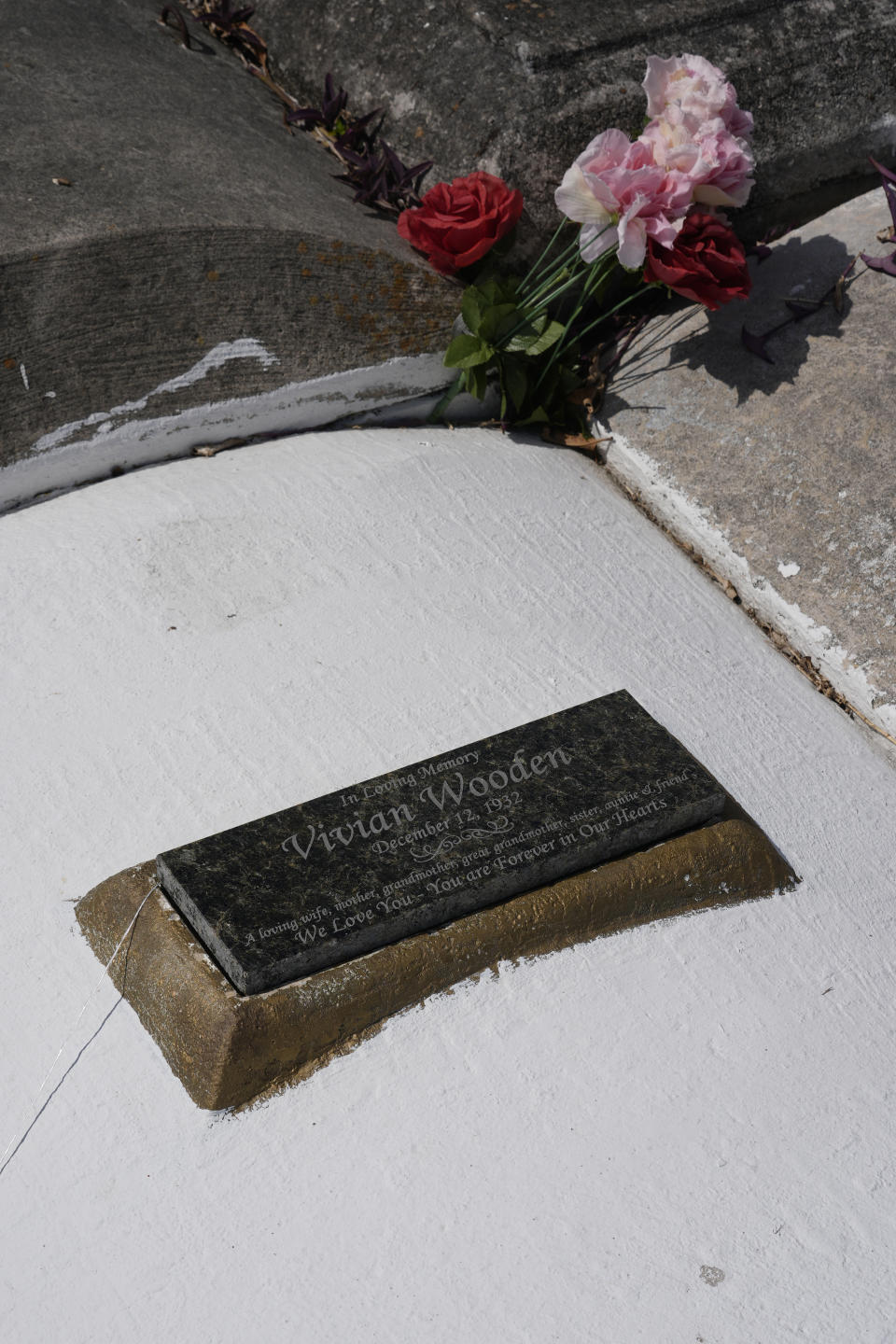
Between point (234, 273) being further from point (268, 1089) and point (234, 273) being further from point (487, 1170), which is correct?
point (487, 1170)

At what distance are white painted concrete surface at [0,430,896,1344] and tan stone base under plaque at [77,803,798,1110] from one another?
0.10 ft

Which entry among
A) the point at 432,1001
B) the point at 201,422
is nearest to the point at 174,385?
the point at 201,422

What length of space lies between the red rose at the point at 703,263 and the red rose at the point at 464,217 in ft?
1.04

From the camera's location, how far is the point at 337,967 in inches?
54.6

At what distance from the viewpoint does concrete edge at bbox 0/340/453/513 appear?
2.05 m

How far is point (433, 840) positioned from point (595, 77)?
1775mm


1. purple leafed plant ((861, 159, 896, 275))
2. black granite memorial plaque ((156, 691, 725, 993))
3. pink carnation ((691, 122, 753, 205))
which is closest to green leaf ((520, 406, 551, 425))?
pink carnation ((691, 122, 753, 205))

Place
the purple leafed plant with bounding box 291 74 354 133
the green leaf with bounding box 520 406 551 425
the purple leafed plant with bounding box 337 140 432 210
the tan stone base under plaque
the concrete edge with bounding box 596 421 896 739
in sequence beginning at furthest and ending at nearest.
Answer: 1. the purple leafed plant with bounding box 291 74 354 133
2. the purple leafed plant with bounding box 337 140 432 210
3. the green leaf with bounding box 520 406 551 425
4. the concrete edge with bounding box 596 421 896 739
5. the tan stone base under plaque

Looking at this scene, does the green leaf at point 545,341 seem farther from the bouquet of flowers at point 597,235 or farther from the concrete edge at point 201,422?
the concrete edge at point 201,422

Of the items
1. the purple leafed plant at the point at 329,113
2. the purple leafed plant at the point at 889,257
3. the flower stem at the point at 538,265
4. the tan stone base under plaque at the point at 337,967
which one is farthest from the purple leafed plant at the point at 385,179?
the tan stone base under plaque at the point at 337,967

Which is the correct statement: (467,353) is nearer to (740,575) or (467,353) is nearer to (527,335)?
(527,335)

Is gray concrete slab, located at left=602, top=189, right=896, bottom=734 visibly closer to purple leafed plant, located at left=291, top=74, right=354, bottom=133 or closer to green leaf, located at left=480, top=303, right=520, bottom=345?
green leaf, located at left=480, top=303, right=520, bottom=345

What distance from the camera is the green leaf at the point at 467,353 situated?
226 cm

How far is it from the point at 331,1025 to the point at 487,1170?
236 mm
